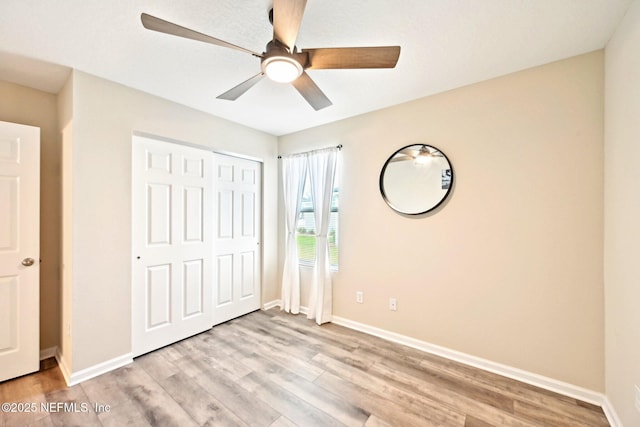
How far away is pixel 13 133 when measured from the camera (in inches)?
80.6

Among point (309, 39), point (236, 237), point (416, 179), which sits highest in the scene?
point (309, 39)

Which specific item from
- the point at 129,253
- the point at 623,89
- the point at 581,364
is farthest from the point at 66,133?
the point at 581,364

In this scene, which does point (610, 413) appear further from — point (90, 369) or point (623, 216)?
point (90, 369)

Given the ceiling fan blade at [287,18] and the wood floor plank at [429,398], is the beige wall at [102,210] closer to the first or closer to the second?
the ceiling fan blade at [287,18]

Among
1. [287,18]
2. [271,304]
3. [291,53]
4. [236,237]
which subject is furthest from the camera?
[271,304]

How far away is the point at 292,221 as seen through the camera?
3486 millimetres

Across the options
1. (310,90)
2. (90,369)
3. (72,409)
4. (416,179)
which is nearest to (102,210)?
(90,369)

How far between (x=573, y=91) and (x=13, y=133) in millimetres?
4235

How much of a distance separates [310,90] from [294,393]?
2141mm

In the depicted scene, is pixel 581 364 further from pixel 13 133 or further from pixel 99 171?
pixel 13 133

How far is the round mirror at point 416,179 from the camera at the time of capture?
7.92ft

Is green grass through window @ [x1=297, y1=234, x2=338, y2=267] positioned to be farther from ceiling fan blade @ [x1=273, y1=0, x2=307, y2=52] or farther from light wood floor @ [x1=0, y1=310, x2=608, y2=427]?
ceiling fan blade @ [x1=273, y1=0, x2=307, y2=52]

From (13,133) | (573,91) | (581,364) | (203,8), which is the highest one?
(203,8)

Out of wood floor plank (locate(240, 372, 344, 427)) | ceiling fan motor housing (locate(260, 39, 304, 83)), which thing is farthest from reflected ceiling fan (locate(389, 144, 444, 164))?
wood floor plank (locate(240, 372, 344, 427))
